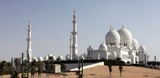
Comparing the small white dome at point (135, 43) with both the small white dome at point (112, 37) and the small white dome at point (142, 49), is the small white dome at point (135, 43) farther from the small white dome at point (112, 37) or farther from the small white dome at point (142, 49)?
the small white dome at point (112, 37)

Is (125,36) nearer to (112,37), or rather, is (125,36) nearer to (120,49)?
(112,37)

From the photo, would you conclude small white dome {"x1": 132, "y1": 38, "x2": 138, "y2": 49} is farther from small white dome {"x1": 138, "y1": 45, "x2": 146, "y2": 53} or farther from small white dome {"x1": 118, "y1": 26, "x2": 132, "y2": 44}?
small white dome {"x1": 118, "y1": 26, "x2": 132, "y2": 44}

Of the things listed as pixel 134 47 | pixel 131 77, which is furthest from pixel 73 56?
pixel 131 77

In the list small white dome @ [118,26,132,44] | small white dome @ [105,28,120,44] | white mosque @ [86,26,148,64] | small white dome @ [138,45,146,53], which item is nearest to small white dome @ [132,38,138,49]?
white mosque @ [86,26,148,64]

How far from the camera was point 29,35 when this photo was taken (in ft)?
270

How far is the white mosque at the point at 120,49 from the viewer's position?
3214 inches

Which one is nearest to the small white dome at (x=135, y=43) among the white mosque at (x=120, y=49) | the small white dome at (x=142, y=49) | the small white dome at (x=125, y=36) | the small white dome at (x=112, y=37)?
the white mosque at (x=120, y=49)

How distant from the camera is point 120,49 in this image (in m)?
84.4

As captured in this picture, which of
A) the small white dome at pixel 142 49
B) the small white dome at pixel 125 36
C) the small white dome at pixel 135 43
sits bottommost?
the small white dome at pixel 142 49

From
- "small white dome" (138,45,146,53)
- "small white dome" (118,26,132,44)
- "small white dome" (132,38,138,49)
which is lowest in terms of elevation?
"small white dome" (138,45,146,53)

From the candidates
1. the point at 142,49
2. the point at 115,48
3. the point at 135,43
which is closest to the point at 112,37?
the point at 115,48

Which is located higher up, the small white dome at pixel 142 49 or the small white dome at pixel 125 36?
the small white dome at pixel 125 36

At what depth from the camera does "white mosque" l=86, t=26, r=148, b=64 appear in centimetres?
8162

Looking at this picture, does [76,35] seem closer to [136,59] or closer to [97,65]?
[97,65]
